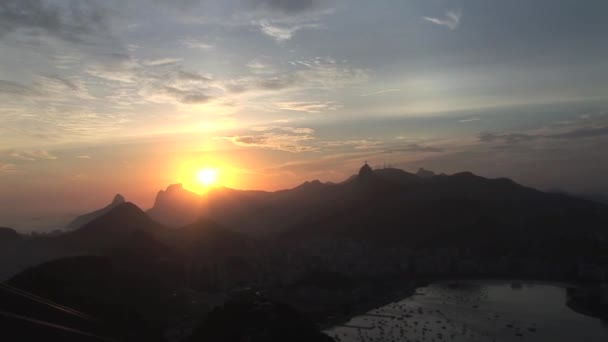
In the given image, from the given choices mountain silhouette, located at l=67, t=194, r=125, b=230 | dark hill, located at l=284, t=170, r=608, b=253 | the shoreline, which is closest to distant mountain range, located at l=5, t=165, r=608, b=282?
dark hill, located at l=284, t=170, r=608, b=253

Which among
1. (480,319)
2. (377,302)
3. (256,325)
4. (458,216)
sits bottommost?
(377,302)

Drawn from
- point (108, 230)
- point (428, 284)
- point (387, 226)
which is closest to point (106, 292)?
point (428, 284)

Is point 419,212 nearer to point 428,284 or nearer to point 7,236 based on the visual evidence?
point 428,284

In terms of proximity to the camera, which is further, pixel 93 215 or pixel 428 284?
pixel 93 215

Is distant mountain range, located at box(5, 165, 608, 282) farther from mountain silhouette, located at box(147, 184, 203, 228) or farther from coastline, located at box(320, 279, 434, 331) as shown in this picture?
mountain silhouette, located at box(147, 184, 203, 228)

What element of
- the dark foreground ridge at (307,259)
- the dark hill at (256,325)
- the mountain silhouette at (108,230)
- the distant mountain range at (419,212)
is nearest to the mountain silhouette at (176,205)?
the distant mountain range at (419,212)

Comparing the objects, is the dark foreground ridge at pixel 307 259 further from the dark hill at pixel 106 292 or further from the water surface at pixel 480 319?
the water surface at pixel 480 319

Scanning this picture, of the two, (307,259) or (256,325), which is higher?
(256,325)

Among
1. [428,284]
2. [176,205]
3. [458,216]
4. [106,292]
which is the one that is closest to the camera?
[106,292]

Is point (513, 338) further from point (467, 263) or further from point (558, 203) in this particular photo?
point (558, 203)

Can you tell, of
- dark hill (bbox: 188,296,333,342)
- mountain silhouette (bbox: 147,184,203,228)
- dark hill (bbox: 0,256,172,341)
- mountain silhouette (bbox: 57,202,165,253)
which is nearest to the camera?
dark hill (bbox: 188,296,333,342)

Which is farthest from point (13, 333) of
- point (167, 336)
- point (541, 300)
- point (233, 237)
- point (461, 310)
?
point (233, 237)
